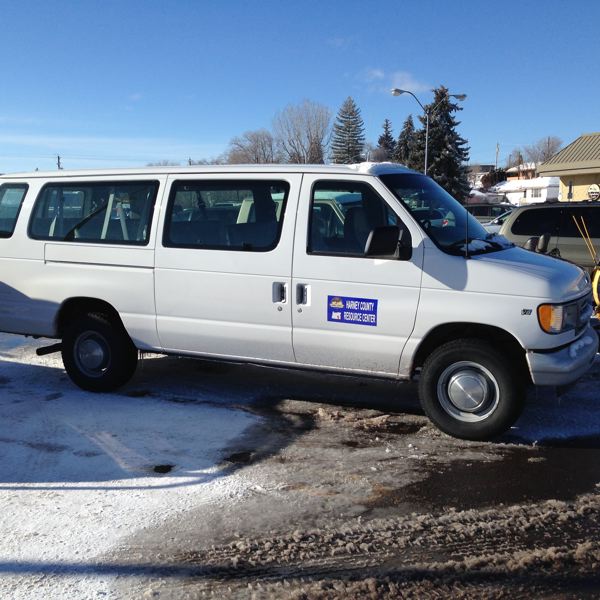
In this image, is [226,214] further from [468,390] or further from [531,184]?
[531,184]

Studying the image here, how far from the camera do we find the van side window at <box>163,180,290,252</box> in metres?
5.39

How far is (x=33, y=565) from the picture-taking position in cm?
332

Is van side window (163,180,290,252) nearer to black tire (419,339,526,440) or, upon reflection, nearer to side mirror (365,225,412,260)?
side mirror (365,225,412,260)

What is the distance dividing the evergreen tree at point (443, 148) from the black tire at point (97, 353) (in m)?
48.6

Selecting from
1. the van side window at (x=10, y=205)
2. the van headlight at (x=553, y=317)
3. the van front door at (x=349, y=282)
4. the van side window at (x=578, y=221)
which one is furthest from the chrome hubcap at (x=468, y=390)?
the van side window at (x=578, y=221)

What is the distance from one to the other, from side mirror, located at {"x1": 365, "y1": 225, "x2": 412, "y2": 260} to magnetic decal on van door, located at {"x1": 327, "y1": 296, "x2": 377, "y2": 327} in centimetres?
39

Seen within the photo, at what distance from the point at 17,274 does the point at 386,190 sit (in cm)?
380

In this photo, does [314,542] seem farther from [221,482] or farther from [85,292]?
[85,292]

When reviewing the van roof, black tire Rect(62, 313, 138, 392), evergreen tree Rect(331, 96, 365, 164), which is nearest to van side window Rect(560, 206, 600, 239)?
the van roof

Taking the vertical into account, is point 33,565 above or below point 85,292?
below

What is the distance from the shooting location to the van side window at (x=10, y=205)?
6.44 meters

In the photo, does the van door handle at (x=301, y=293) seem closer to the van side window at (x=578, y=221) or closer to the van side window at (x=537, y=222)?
the van side window at (x=537, y=222)

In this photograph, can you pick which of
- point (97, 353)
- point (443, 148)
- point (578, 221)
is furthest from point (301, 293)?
point (443, 148)

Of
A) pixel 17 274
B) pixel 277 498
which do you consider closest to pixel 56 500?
pixel 277 498
